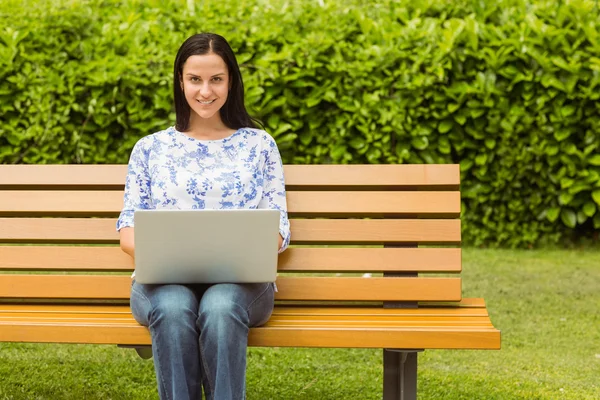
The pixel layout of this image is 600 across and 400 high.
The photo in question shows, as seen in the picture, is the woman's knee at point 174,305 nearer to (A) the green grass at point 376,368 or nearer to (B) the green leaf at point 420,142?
(A) the green grass at point 376,368

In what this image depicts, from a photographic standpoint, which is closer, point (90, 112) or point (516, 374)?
point (516, 374)

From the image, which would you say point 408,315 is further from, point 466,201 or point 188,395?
point 466,201

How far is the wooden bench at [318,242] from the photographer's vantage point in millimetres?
3574

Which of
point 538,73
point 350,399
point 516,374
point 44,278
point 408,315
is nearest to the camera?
point 408,315

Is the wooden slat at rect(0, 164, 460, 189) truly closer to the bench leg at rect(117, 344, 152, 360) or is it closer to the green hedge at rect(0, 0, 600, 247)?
the bench leg at rect(117, 344, 152, 360)

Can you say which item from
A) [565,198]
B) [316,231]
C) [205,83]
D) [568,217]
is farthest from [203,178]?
[568,217]

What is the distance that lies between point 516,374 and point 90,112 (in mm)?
3513

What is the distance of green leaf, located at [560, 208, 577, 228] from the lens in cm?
660

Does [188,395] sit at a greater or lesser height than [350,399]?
greater

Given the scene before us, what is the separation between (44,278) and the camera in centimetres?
366

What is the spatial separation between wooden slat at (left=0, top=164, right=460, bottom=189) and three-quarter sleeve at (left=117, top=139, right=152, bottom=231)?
0.31 metres

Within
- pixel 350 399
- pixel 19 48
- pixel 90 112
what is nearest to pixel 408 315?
pixel 350 399

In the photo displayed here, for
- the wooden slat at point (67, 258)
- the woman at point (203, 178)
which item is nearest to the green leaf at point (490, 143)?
the woman at point (203, 178)

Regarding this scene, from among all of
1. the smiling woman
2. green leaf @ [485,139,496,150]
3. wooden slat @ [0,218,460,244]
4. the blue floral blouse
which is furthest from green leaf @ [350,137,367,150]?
the smiling woman
